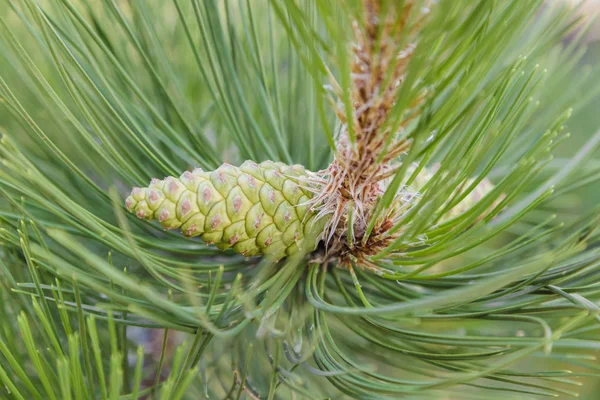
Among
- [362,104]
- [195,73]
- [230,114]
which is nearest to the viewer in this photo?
[362,104]

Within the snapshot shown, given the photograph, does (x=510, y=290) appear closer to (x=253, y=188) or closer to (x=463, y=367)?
(x=463, y=367)

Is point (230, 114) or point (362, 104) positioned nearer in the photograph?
point (362, 104)

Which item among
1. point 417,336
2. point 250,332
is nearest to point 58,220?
point 250,332
